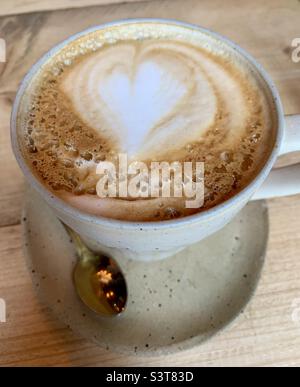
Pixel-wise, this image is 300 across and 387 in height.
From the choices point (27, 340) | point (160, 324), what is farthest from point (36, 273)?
point (160, 324)

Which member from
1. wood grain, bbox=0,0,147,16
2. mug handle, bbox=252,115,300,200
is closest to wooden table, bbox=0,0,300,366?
wood grain, bbox=0,0,147,16

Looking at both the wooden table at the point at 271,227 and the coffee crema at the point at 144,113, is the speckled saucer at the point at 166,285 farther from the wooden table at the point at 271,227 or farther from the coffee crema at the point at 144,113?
the coffee crema at the point at 144,113

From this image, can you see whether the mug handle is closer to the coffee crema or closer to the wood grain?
the coffee crema

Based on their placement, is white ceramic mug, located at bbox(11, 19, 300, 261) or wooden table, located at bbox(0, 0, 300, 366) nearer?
white ceramic mug, located at bbox(11, 19, 300, 261)

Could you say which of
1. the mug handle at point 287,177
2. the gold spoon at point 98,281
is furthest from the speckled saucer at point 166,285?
the mug handle at point 287,177

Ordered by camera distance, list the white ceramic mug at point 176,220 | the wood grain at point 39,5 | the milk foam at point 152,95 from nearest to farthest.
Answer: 1. the white ceramic mug at point 176,220
2. the milk foam at point 152,95
3. the wood grain at point 39,5
